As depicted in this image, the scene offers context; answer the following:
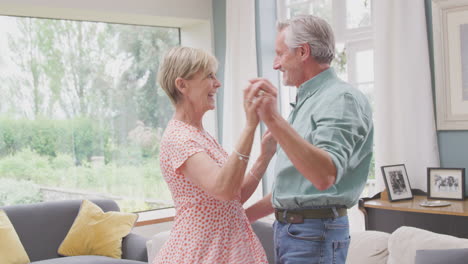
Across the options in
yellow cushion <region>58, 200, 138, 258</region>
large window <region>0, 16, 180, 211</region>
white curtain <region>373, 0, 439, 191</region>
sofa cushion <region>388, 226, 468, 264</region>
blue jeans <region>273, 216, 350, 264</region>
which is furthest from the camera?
large window <region>0, 16, 180, 211</region>

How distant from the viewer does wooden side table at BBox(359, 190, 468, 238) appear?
344 cm

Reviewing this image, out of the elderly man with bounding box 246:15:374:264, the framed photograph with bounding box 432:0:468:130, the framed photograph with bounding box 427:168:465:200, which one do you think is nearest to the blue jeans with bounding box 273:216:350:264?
the elderly man with bounding box 246:15:374:264

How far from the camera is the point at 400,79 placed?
4.26 metres

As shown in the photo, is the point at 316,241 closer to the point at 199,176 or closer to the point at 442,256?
the point at 199,176

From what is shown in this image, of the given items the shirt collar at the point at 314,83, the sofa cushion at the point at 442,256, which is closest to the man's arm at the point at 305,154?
the shirt collar at the point at 314,83

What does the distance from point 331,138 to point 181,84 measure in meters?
0.59

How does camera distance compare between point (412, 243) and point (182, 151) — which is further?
point (412, 243)

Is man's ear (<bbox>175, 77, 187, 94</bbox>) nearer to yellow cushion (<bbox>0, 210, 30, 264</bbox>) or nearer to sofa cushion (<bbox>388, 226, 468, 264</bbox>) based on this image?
sofa cushion (<bbox>388, 226, 468, 264</bbox>)

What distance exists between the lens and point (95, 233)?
191 inches

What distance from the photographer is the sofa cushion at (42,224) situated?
4.69 metres

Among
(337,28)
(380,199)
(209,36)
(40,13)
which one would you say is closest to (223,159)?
(380,199)

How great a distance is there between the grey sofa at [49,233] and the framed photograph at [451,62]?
8.32ft

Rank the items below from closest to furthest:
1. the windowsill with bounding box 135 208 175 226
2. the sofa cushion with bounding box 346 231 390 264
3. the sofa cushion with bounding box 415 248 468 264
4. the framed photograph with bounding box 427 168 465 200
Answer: the sofa cushion with bounding box 415 248 468 264 < the sofa cushion with bounding box 346 231 390 264 < the framed photograph with bounding box 427 168 465 200 < the windowsill with bounding box 135 208 175 226

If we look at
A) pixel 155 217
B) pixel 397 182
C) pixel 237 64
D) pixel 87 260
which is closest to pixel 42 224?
pixel 87 260
